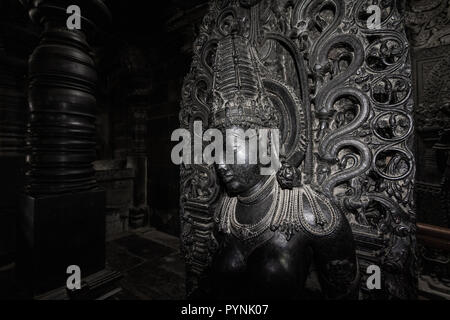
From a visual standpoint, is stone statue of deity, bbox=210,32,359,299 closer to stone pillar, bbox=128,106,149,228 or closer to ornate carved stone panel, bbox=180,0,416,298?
ornate carved stone panel, bbox=180,0,416,298

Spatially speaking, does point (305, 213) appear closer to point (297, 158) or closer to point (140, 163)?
point (297, 158)

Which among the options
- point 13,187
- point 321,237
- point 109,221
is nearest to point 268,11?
point 321,237

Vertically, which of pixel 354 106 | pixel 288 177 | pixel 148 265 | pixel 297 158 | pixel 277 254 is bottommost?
pixel 148 265

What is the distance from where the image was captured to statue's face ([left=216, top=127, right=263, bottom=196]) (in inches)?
46.8

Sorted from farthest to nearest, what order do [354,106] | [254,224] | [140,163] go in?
[140,163] < [354,106] < [254,224]

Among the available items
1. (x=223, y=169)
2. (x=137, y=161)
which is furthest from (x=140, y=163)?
(x=223, y=169)

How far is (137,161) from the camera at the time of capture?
16.9ft

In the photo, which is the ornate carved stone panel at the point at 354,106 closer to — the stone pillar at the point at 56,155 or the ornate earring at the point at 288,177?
the ornate earring at the point at 288,177

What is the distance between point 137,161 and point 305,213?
4888 millimetres

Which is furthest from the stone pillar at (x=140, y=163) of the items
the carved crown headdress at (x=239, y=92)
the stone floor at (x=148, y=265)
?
the carved crown headdress at (x=239, y=92)

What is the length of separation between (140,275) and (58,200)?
1984 millimetres

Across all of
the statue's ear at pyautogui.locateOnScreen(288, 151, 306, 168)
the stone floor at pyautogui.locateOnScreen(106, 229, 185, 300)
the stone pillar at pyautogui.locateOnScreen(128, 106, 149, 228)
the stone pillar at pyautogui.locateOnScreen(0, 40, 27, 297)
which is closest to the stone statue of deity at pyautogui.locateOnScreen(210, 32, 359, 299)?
the statue's ear at pyautogui.locateOnScreen(288, 151, 306, 168)

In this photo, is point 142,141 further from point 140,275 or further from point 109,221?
point 140,275

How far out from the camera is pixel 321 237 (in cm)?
111
